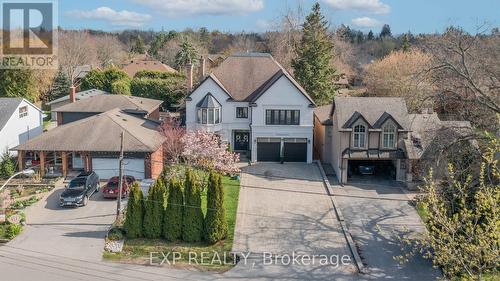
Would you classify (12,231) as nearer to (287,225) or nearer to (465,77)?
(287,225)

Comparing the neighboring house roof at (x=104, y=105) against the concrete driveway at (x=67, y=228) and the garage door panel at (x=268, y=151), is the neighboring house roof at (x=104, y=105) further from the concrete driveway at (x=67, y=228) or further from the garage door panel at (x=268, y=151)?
the concrete driveway at (x=67, y=228)

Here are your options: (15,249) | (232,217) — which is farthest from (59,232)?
(232,217)

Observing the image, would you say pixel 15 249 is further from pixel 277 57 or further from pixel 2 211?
pixel 277 57

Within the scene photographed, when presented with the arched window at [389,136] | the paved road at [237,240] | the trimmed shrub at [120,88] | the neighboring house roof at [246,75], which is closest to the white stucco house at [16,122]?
the paved road at [237,240]

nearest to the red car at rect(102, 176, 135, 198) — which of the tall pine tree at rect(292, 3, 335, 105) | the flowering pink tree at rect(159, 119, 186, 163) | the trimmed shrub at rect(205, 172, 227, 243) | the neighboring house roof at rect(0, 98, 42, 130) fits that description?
the flowering pink tree at rect(159, 119, 186, 163)

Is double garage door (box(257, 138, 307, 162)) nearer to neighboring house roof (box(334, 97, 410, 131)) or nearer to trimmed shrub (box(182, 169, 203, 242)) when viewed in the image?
neighboring house roof (box(334, 97, 410, 131))
